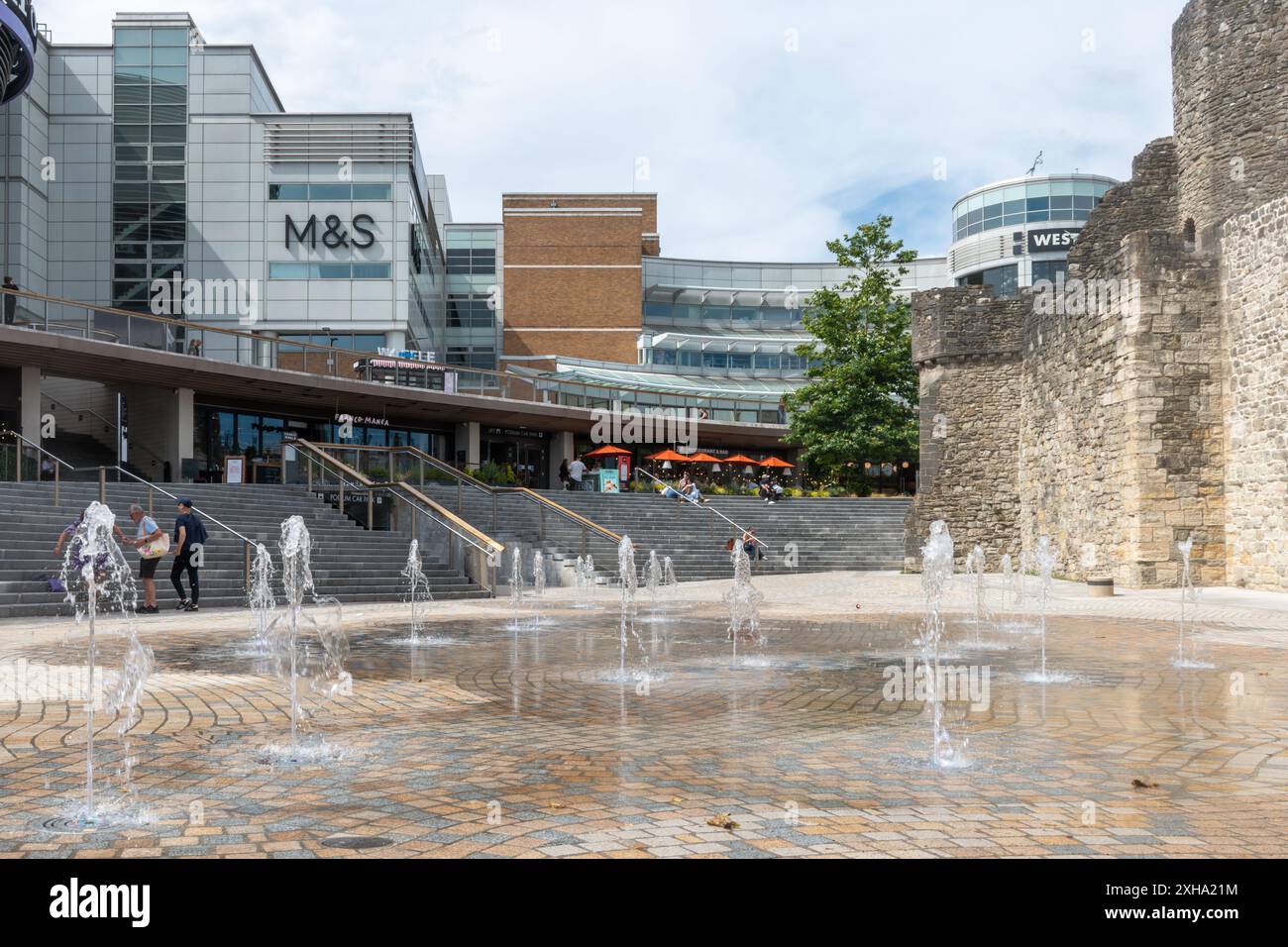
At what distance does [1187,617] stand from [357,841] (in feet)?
44.2

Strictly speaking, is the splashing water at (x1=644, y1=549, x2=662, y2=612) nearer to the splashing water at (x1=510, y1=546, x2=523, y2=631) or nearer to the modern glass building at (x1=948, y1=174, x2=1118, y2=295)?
the splashing water at (x1=510, y1=546, x2=523, y2=631)

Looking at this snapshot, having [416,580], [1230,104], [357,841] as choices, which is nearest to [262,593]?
[416,580]

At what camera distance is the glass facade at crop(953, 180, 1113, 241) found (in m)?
59.9

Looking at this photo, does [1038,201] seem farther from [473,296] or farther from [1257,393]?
[1257,393]

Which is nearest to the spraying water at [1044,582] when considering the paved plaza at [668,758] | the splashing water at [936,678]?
the paved plaza at [668,758]

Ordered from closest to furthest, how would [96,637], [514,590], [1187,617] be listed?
[96,637] < [1187,617] < [514,590]

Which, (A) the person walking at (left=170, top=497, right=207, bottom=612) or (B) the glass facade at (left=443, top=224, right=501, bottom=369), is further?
(B) the glass facade at (left=443, top=224, right=501, bottom=369)

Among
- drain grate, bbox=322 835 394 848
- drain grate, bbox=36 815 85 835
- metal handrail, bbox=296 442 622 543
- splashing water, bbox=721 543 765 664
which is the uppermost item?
metal handrail, bbox=296 442 622 543

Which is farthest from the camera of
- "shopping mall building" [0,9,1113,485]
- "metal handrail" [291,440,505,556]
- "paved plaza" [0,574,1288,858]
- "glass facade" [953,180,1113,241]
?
"glass facade" [953,180,1113,241]

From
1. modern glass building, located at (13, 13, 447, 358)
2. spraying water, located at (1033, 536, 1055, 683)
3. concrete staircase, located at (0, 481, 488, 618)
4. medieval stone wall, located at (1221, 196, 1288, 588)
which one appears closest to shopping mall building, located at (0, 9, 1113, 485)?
modern glass building, located at (13, 13, 447, 358)

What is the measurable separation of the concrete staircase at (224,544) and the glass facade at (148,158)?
99.4 ft

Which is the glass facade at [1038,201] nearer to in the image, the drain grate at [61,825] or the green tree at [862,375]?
the green tree at [862,375]

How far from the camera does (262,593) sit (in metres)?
Result: 15.9

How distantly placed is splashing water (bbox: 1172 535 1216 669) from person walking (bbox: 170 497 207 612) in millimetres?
12830
